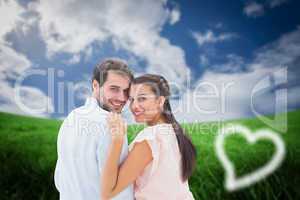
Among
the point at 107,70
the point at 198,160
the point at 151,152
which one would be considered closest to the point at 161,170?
the point at 151,152

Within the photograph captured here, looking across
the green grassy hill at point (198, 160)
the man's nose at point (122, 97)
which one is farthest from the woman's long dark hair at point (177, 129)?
the green grassy hill at point (198, 160)

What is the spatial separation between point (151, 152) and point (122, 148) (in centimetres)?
12

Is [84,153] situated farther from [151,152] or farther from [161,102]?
[161,102]

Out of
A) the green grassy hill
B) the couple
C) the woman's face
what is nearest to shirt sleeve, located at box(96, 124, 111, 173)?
the couple

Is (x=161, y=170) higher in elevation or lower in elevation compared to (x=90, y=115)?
lower

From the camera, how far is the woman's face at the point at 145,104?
178cm

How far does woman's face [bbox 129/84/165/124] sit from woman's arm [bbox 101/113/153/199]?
204 mm

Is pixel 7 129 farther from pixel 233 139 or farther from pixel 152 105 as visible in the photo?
pixel 152 105

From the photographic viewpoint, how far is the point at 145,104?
1.79 metres

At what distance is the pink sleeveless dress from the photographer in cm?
165

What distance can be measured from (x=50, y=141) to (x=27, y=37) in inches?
36.1

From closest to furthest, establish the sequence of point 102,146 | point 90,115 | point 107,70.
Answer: point 102,146 < point 90,115 < point 107,70

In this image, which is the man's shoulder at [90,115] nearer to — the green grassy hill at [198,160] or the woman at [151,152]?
the woman at [151,152]

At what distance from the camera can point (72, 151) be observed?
1646 mm
